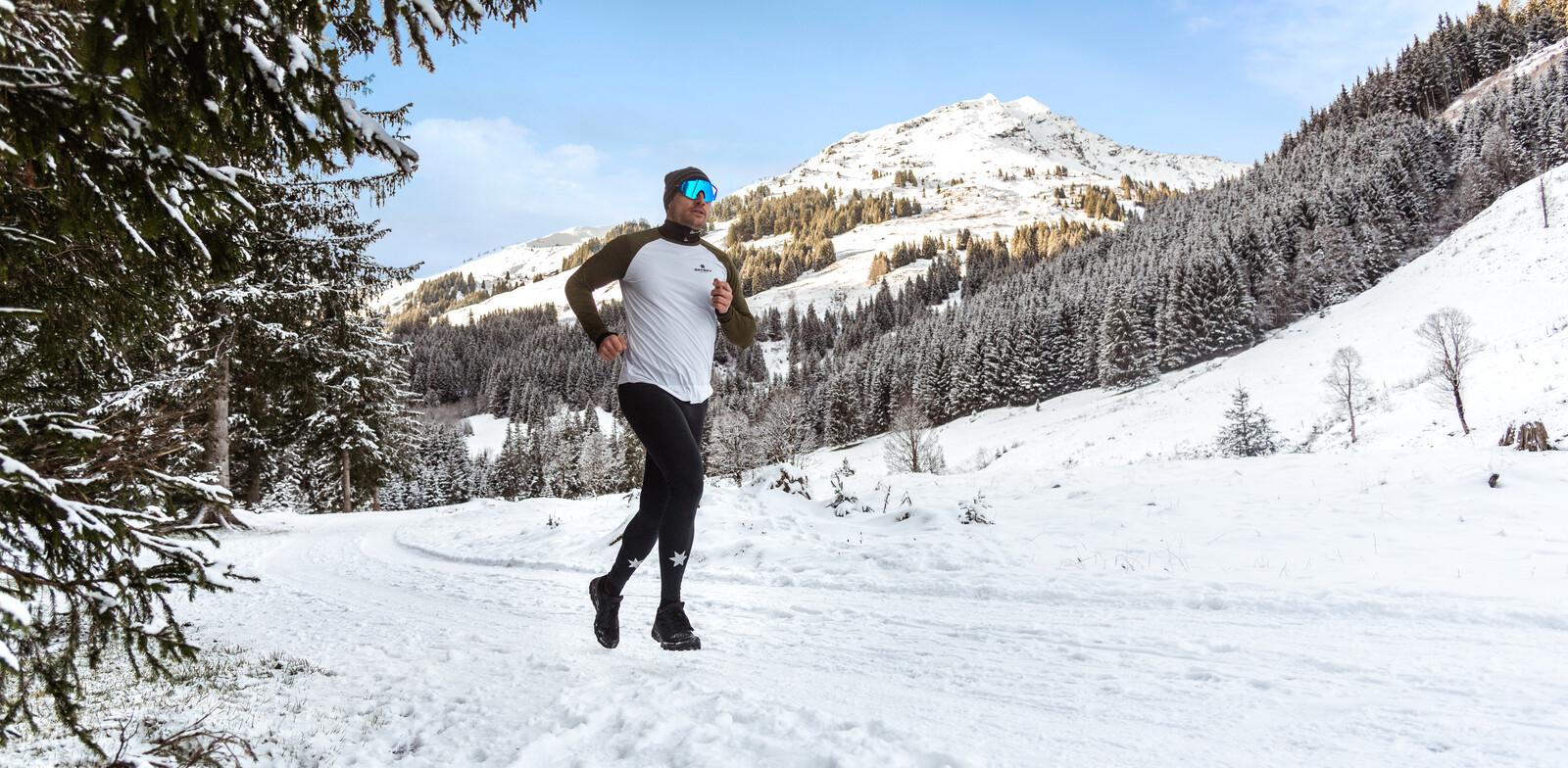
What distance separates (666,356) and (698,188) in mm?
960

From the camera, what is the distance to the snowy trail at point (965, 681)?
5.98ft

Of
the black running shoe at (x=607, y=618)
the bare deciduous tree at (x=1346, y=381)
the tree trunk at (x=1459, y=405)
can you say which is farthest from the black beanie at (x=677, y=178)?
the bare deciduous tree at (x=1346, y=381)

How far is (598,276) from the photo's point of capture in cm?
344

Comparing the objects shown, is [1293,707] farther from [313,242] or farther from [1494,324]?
[1494,324]

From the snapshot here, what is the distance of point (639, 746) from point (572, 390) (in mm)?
106245

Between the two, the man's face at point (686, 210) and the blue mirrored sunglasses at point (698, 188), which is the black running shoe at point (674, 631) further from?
the blue mirrored sunglasses at point (698, 188)

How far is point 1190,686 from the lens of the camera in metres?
2.31

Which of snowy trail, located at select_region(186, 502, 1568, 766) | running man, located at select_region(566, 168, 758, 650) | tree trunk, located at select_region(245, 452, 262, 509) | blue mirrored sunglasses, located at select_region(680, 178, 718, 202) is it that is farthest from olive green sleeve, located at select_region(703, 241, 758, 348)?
tree trunk, located at select_region(245, 452, 262, 509)

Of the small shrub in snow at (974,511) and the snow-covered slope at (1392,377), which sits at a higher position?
the snow-covered slope at (1392,377)

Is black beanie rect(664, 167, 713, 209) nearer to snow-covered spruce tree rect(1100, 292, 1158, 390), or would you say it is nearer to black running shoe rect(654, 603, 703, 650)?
black running shoe rect(654, 603, 703, 650)

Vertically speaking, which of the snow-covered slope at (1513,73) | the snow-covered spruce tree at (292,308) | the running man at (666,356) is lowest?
the running man at (666,356)

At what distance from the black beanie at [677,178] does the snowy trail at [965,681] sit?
7.61 feet

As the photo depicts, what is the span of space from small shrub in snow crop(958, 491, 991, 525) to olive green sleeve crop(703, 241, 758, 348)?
13.3 feet

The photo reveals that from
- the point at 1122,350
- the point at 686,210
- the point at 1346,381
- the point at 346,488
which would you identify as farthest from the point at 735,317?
the point at 1122,350
